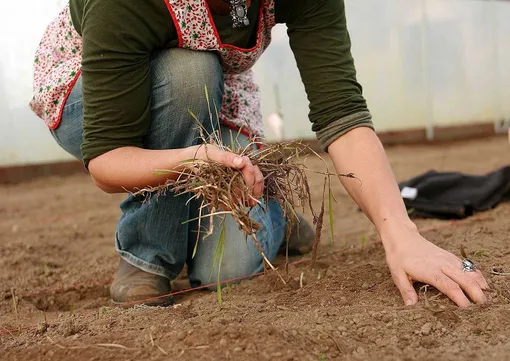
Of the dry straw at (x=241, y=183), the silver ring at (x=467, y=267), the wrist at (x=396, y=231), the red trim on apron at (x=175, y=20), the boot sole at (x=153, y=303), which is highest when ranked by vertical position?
the red trim on apron at (x=175, y=20)

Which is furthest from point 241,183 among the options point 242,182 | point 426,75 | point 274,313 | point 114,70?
point 426,75

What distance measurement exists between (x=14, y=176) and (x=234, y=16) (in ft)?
11.2

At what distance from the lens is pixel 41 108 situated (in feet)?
6.14

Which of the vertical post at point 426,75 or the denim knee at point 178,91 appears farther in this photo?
the vertical post at point 426,75

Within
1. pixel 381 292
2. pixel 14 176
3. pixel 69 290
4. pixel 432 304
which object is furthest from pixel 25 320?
pixel 14 176

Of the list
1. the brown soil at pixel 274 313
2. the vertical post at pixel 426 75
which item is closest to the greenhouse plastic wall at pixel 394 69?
the vertical post at pixel 426 75

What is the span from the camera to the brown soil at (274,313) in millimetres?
1094

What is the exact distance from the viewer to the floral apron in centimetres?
158

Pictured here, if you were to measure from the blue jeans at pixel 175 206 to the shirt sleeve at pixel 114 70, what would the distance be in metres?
0.13

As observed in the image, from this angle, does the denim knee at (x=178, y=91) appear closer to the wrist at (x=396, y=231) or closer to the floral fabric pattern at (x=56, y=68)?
the floral fabric pattern at (x=56, y=68)

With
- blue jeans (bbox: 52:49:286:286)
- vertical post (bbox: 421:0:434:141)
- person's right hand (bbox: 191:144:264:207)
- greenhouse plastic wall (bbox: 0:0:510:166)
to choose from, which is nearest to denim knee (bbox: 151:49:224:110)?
blue jeans (bbox: 52:49:286:286)

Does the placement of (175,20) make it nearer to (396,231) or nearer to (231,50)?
(231,50)

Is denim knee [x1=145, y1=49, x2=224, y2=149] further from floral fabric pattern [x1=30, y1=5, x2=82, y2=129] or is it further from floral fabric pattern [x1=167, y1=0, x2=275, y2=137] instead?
floral fabric pattern [x1=30, y1=5, x2=82, y2=129]

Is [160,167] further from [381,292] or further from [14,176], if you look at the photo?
[14,176]
